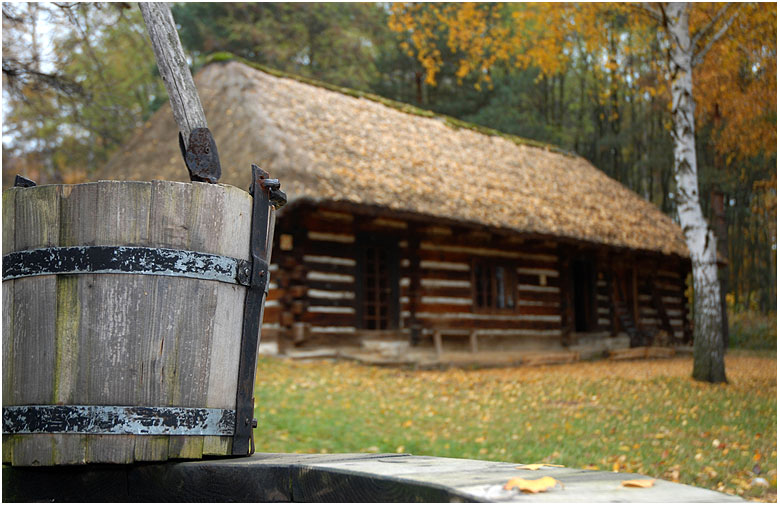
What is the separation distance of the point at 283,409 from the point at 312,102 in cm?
896

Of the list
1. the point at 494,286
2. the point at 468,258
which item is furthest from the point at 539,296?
the point at 468,258

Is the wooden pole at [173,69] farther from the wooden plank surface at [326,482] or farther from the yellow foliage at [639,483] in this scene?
the yellow foliage at [639,483]

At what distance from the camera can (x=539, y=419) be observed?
8766 mm

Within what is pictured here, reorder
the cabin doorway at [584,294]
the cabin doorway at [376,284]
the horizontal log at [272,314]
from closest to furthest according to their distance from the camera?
the horizontal log at [272,314] < the cabin doorway at [376,284] < the cabin doorway at [584,294]

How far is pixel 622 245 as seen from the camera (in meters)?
17.3

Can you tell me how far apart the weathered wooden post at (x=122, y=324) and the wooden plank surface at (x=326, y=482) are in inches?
4.6

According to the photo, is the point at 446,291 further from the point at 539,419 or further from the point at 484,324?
the point at 539,419

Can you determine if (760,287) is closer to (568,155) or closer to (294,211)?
(568,155)

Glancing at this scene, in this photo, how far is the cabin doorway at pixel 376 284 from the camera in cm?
1442

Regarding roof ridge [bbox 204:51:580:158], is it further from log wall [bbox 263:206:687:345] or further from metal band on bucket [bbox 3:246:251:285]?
metal band on bucket [bbox 3:246:251:285]

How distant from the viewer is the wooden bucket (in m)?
2.44

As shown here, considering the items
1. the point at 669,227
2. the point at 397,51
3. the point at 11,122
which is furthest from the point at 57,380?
the point at 397,51

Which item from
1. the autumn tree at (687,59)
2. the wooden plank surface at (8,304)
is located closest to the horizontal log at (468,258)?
the autumn tree at (687,59)

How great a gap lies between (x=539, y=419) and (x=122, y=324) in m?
7.01
